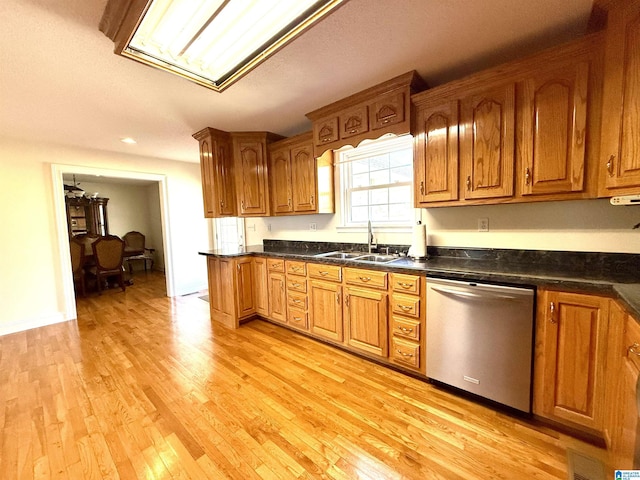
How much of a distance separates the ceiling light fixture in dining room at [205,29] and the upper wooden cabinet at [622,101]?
1.46 meters

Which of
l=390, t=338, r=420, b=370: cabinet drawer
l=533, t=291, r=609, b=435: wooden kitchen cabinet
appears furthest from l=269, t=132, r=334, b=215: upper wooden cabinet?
l=533, t=291, r=609, b=435: wooden kitchen cabinet

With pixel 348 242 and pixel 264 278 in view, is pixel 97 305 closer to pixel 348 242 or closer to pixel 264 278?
pixel 264 278

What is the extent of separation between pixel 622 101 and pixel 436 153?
3.18ft

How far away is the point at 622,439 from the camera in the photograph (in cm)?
120

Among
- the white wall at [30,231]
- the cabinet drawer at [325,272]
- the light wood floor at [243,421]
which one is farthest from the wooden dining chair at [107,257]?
the cabinet drawer at [325,272]

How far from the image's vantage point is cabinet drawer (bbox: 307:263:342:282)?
97.5 inches

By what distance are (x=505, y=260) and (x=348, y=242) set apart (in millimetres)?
1511

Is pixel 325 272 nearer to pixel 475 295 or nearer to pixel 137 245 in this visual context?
pixel 475 295

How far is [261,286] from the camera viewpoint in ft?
10.8

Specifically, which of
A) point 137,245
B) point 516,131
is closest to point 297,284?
point 516,131

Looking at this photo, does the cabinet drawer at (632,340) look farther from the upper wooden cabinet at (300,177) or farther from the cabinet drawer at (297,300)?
the upper wooden cabinet at (300,177)

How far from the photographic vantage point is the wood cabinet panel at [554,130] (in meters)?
1.55

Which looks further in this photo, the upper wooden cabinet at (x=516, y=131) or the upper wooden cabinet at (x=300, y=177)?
the upper wooden cabinet at (x=300, y=177)

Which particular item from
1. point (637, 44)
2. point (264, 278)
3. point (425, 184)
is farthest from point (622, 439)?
point (264, 278)
